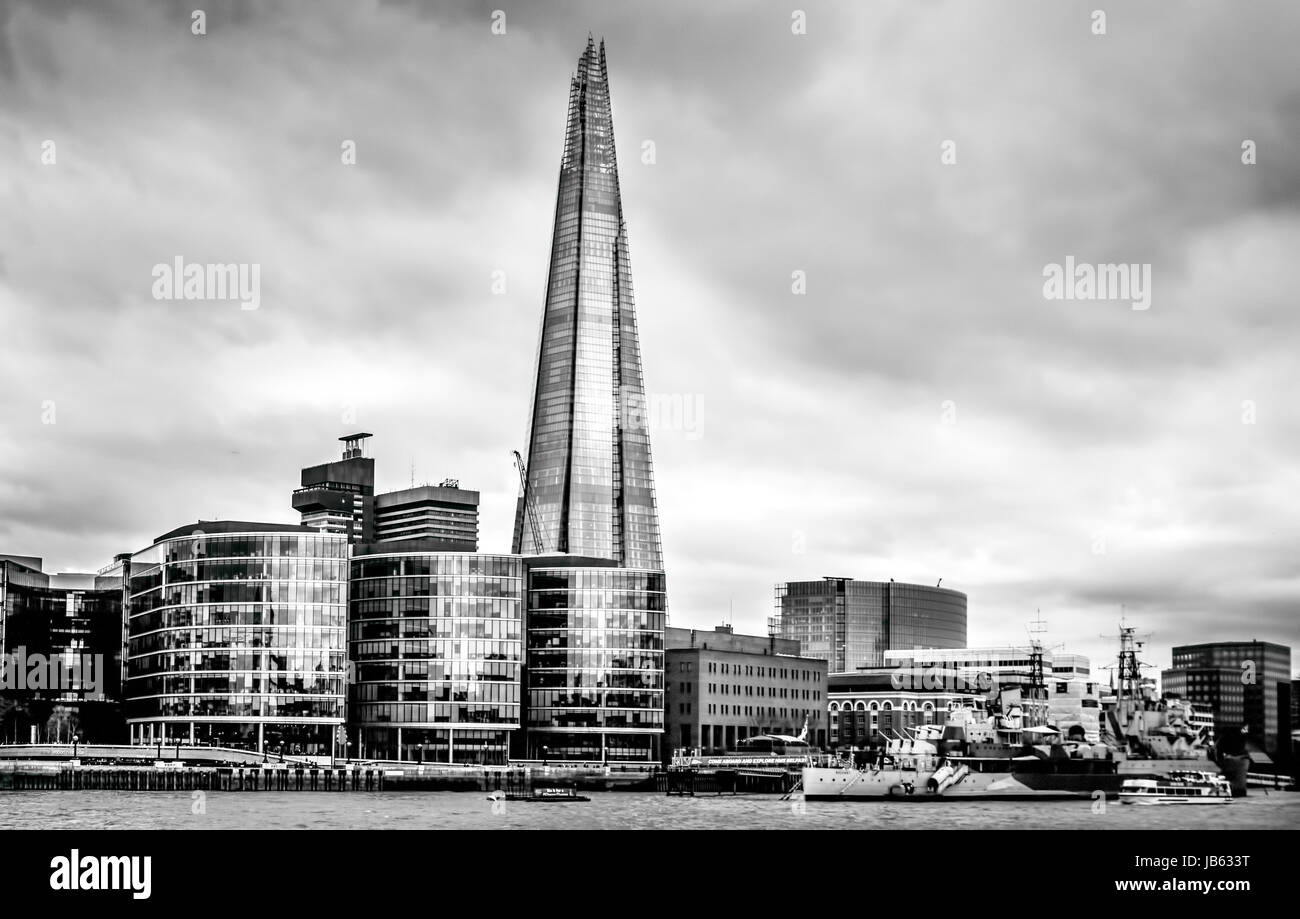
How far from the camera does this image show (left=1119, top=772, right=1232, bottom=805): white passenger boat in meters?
109

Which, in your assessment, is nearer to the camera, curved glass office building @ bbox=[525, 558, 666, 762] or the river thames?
the river thames

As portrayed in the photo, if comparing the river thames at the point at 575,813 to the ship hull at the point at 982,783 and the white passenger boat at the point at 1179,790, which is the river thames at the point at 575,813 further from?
the white passenger boat at the point at 1179,790

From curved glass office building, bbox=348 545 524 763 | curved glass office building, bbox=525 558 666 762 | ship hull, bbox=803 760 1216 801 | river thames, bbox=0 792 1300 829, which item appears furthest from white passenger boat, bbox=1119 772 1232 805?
curved glass office building, bbox=348 545 524 763

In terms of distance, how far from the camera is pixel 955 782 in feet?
361

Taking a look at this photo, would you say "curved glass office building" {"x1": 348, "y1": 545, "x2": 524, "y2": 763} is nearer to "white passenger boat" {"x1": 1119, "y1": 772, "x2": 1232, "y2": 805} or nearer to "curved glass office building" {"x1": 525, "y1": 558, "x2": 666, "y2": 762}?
"curved glass office building" {"x1": 525, "y1": 558, "x2": 666, "y2": 762}

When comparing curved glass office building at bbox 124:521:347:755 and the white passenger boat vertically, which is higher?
curved glass office building at bbox 124:521:347:755

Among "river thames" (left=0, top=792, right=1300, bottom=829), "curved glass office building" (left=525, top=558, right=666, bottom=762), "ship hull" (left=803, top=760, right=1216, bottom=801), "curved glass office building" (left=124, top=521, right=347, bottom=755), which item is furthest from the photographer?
"curved glass office building" (left=525, top=558, right=666, bottom=762)

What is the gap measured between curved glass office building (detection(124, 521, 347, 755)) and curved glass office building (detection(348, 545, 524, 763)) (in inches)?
350

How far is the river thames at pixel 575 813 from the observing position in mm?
84812

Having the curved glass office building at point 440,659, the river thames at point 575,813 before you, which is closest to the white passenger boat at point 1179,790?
the river thames at point 575,813
